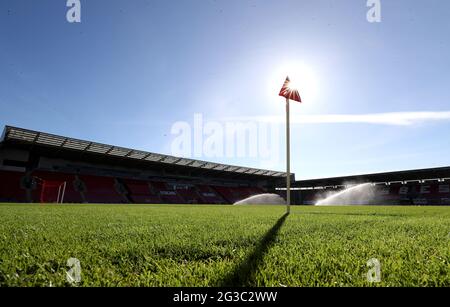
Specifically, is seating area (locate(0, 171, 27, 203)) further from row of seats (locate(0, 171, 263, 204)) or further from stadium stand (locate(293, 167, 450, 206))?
stadium stand (locate(293, 167, 450, 206))

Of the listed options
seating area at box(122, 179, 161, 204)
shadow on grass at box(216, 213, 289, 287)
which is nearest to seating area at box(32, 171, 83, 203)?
seating area at box(122, 179, 161, 204)

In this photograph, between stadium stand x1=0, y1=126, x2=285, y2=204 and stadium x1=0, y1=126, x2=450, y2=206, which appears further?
stadium x1=0, y1=126, x2=450, y2=206

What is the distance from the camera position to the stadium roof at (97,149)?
29219mm

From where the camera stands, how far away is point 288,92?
8.60m

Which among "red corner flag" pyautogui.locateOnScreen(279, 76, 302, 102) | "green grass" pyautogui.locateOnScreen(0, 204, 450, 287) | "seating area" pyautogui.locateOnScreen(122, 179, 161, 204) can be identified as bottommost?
"seating area" pyautogui.locateOnScreen(122, 179, 161, 204)

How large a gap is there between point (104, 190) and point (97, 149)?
7422 mm

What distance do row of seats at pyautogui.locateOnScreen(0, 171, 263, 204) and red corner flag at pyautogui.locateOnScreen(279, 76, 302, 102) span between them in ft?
106

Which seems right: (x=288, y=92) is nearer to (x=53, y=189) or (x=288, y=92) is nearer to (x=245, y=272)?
(x=245, y=272)

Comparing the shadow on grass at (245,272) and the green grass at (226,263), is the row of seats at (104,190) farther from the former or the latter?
the shadow on grass at (245,272)

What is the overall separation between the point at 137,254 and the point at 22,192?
38706 millimetres

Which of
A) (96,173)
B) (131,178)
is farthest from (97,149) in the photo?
(131,178)

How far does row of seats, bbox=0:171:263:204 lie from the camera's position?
33094mm

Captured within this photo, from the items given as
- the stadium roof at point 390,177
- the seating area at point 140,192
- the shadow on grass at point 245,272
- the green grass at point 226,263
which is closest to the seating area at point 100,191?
the seating area at point 140,192
